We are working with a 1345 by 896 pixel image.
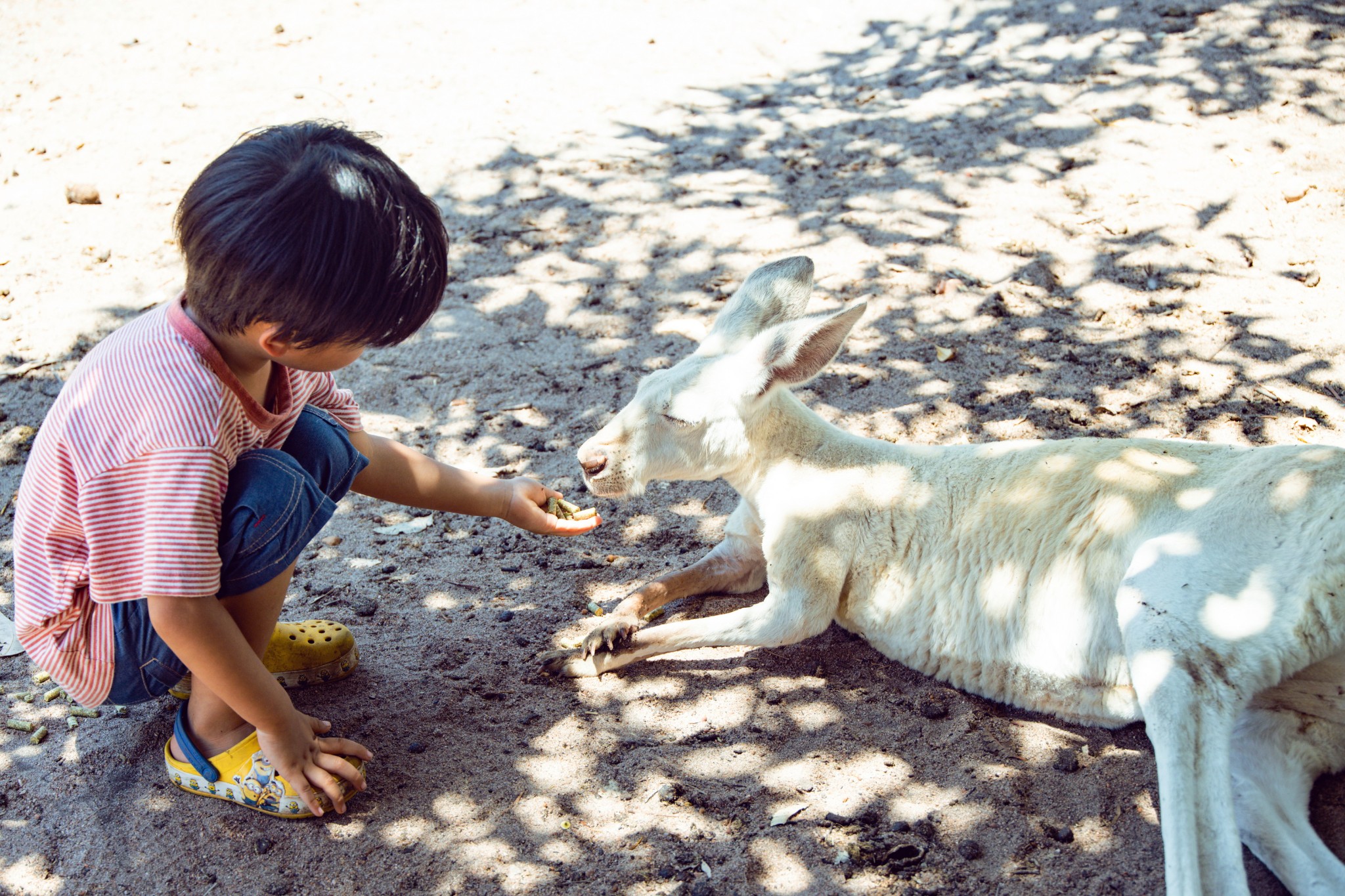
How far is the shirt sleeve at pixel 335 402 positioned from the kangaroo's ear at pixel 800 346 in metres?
1.03

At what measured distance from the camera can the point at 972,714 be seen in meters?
2.34

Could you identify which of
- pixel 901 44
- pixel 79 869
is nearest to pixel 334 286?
pixel 79 869

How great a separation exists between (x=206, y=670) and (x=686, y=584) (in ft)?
4.22

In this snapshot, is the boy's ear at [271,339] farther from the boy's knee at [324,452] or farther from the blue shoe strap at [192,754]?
the blue shoe strap at [192,754]

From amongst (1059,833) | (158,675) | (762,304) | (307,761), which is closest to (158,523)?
(158,675)

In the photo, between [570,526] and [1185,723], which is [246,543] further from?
[1185,723]

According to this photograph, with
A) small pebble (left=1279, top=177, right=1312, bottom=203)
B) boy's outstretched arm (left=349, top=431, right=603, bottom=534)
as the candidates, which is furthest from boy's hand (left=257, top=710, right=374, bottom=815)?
small pebble (left=1279, top=177, right=1312, bottom=203)

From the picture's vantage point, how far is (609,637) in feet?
8.09

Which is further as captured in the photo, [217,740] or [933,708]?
[933,708]

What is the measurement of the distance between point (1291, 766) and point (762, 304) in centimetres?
160

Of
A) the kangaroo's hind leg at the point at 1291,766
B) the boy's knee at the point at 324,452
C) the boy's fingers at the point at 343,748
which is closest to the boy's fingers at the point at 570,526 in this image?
the boy's knee at the point at 324,452

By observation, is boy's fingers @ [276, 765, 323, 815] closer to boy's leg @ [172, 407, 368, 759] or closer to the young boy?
the young boy

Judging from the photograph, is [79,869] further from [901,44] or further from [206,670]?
[901,44]

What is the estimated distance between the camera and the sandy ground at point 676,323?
202cm
